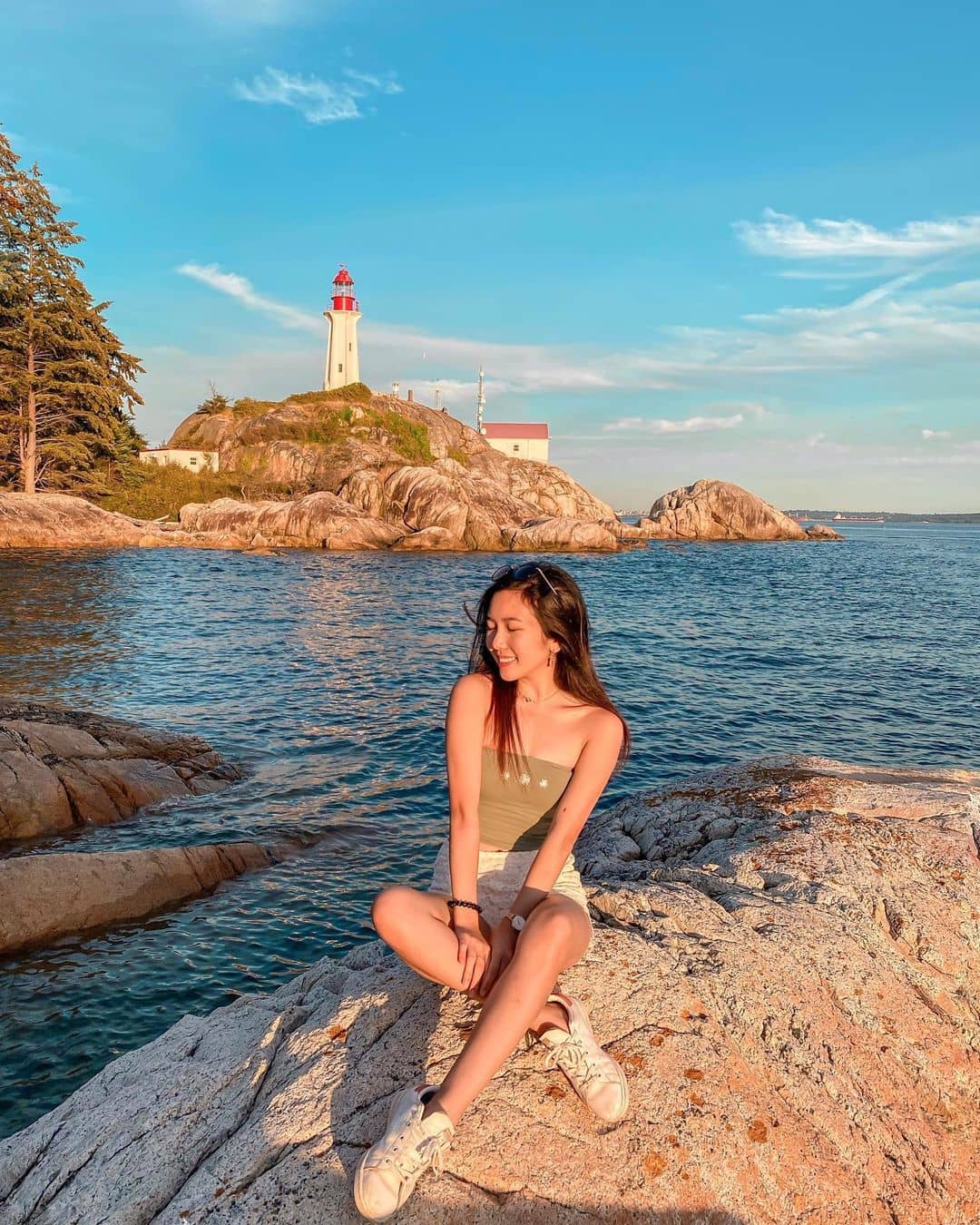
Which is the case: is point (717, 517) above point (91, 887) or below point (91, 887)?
above

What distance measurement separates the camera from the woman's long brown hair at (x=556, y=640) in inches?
178

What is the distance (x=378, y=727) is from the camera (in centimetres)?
1591

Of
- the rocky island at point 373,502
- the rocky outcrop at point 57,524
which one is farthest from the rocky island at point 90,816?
the rocky island at point 373,502

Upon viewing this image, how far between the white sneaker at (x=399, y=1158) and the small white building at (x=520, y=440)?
349 ft

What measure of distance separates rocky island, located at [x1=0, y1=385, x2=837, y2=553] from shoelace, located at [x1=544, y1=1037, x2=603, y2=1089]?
157 ft

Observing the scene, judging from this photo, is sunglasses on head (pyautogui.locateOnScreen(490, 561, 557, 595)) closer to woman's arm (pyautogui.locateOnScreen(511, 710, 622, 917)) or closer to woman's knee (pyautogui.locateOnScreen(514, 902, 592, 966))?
woman's arm (pyautogui.locateOnScreen(511, 710, 622, 917))

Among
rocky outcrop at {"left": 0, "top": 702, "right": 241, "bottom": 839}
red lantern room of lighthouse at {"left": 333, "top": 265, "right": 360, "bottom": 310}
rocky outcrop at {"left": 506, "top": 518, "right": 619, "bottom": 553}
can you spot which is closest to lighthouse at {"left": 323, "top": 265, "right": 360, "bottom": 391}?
red lantern room of lighthouse at {"left": 333, "top": 265, "right": 360, "bottom": 310}

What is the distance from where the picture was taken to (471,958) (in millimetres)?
3934

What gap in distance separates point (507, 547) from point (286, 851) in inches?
2063

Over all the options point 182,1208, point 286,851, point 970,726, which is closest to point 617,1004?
point 182,1208

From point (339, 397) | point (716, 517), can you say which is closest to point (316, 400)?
point (339, 397)

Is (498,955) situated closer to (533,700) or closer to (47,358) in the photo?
(533,700)

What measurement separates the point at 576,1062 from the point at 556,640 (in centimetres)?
210

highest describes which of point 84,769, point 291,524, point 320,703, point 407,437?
point 407,437
